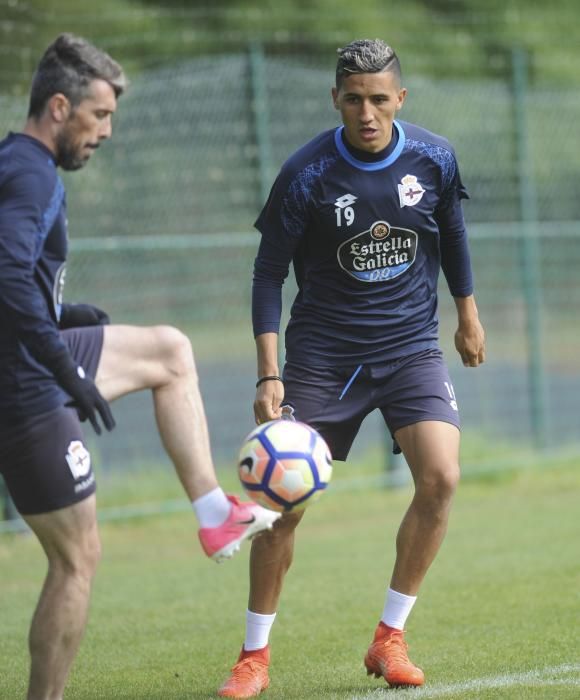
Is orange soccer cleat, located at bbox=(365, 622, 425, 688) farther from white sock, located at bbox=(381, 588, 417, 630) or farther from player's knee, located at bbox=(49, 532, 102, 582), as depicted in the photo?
player's knee, located at bbox=(49, 532, 102, 582)

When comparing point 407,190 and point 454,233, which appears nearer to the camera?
point 407,190

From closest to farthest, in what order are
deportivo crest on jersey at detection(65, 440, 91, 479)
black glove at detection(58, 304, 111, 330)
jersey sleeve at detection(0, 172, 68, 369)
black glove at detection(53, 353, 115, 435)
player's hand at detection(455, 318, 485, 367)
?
jersey sleeve at detection(0, 172, 68, 369)
black glove at detection(53, 353, 115, 435)
deportivo crest on jersey at detection(65, 440, 91, 479)
black glove at detection(58, 304, 111, 330)
player's hand at detection(455, 318, 485, 367)

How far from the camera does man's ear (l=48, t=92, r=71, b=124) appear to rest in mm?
4723

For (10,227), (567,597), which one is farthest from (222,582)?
(10,227)

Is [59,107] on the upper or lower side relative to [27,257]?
upper

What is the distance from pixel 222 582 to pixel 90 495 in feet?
13.6

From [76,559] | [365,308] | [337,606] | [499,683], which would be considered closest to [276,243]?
[365,308]

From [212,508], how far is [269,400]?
911 mm

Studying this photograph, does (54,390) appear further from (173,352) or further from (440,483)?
(440,483)

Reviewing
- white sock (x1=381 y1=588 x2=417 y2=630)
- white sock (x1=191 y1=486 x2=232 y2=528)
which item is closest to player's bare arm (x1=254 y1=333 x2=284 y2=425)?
white sock (x1=191 y1=486 x2=232 y2=528)

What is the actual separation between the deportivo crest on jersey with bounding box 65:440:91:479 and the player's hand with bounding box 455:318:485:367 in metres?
2.19

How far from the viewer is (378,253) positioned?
19.3 ft

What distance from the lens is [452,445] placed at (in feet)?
18.9

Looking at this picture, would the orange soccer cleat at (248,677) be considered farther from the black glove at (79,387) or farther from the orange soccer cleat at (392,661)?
the black glove at (79,387)
